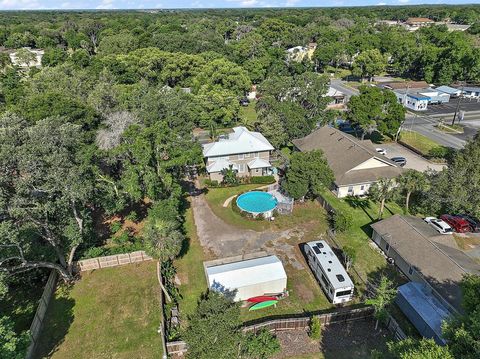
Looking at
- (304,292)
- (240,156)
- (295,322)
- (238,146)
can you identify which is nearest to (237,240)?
(304,292)

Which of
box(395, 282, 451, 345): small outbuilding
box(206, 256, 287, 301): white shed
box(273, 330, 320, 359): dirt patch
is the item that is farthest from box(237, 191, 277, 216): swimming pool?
box(395, 282, 451, 345): small outbuilding

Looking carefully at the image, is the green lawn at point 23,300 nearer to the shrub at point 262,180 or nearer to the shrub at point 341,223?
the shrub at point 262,180

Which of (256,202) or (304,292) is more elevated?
(256,202)

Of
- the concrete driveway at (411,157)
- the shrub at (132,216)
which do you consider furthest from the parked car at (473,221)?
the shrub at (132,216)

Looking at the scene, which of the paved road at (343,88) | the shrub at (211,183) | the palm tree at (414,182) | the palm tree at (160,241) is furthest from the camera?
the paved road at (343,88)

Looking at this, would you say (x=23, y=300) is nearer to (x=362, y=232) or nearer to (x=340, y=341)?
(x=340, y=341)

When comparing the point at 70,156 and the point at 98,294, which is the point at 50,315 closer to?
the point at 98,294
